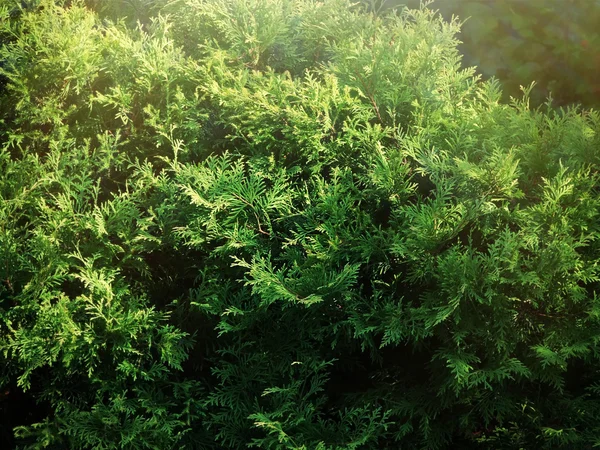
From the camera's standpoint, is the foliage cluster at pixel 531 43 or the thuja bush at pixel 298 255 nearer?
the thuja bush at pixel 298 255

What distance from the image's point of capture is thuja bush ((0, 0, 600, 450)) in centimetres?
347

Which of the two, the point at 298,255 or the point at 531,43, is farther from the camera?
the point at 531,43

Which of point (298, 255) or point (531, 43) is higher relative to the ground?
point (531, 43)

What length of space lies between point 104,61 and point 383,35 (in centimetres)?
224

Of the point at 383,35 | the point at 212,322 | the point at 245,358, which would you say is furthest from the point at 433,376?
the point at 383,35

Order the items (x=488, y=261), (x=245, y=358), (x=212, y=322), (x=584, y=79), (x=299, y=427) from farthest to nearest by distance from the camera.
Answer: (x=584, y=79) → (x=212, y=322) → (x=245, y=358) → (x=299, y=427) → (x=488, y=261)

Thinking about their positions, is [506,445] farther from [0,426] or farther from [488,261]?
[0,426]

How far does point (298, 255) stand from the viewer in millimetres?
3717

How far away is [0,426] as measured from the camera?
4367mm

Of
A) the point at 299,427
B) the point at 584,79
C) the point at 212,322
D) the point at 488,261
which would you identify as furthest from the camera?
the point at 584,79

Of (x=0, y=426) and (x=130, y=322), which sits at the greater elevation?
(x=130, y=322)

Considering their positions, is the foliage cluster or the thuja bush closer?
the thuja bush

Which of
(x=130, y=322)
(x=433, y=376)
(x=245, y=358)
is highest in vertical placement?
(x=130, y=322)

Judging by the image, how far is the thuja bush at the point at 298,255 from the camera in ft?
11.4
